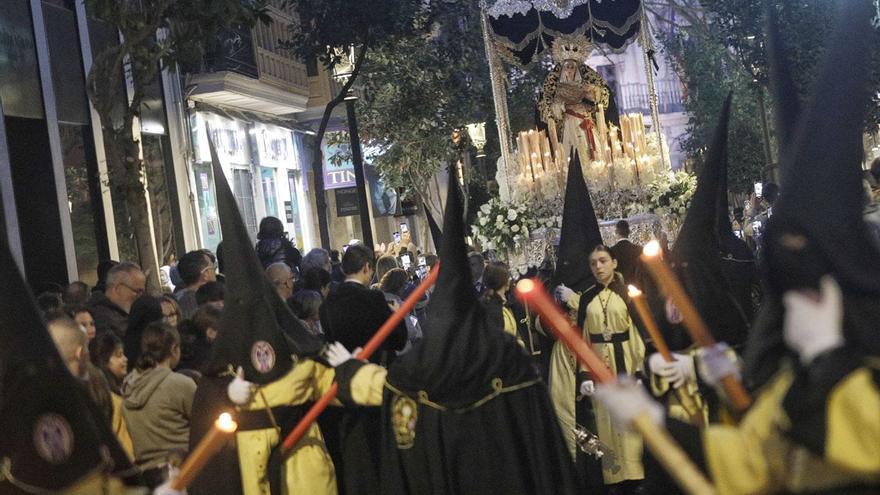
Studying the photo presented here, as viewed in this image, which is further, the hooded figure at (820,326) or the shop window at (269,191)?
the shop window at (269,191)

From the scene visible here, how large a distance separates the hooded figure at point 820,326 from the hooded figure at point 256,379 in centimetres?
334

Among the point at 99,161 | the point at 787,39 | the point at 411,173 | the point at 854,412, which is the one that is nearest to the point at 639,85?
the point at 411,173

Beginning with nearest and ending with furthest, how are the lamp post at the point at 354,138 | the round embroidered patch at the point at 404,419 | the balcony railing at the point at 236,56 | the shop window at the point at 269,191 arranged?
the round embroidered patch at the point at 404,419
the lamp post at the point at 354,138
the balcony railing at the point at 236,56
the shop window at the point at 269,191

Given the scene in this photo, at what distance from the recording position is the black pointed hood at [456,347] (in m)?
6.85

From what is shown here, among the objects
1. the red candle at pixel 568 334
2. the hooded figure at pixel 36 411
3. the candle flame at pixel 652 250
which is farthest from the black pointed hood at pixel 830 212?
the hooded figure at pixel 36 411

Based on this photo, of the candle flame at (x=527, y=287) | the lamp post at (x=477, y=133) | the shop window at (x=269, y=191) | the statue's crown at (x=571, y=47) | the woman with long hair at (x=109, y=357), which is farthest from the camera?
the shop window at (x=269, y=191)

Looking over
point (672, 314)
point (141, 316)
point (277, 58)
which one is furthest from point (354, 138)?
point (672, 314)

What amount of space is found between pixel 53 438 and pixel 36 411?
10cm

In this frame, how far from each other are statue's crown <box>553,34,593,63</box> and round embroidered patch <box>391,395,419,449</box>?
51.4 feet

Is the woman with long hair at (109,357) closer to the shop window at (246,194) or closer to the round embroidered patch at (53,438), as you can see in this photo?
the round embroidered patch at (53,438)

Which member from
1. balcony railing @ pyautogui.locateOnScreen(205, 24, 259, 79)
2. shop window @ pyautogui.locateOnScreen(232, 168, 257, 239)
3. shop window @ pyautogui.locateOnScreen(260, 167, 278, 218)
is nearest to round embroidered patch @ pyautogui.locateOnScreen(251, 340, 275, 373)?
balcony railing @ pyautogui.locateOnScreen(205, 24, 259, 79)

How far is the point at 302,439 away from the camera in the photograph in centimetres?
764

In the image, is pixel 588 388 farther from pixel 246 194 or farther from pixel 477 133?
pixel 246 194

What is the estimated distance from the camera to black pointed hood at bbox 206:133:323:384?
7.18 meters
